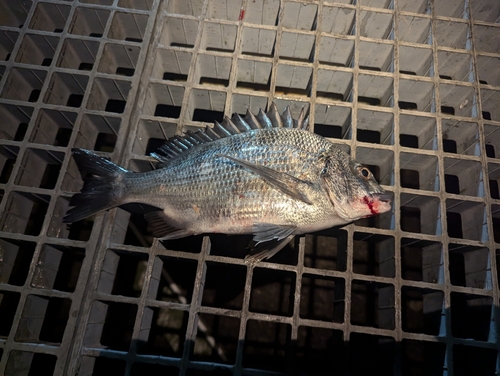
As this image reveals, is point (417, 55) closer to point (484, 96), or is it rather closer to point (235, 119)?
point (484, 96)

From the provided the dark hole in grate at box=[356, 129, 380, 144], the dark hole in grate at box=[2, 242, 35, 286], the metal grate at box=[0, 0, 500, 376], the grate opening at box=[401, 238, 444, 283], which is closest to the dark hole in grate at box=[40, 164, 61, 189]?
the metal grate at box=[0, 0, 500, 376]

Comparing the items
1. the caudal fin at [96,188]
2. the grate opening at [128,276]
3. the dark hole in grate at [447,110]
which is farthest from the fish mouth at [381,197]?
the grate opening at [128,276]

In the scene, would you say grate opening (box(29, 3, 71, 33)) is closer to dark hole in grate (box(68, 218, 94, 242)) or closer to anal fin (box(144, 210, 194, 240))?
dark hole in grate (box(68, 218, 94, 242))

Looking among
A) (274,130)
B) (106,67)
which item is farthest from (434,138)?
(106,67)

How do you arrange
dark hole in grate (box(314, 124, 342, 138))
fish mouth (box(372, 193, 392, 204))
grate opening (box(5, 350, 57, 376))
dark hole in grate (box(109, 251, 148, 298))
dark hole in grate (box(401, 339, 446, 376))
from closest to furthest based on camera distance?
1. fish mouth (box(372, 193, 392, 204))
2. grate opening (box(5, 350, 57, 376))
3. dark hole in grate (box(401, 339, 446, 376))
4. dark hole in grate (box(109, 251, 148, 298))
5. dark hole in grate (box(314, 124, 342, 138))

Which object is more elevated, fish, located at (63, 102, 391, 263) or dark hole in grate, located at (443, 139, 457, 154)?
dark hole in grate, located at (443, 139, 457, 154)

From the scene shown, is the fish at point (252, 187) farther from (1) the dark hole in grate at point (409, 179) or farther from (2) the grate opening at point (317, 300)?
(1) the dark hole in grate at point (409, 179)

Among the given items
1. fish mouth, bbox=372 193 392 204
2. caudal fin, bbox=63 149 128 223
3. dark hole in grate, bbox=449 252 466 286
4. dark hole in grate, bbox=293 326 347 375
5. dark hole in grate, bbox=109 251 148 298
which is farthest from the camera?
dark hole in grate, bbox=109 251 148 298

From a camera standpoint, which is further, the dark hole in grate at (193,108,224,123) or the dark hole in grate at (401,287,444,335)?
the dark hole in grate at (193,108,224,123)
